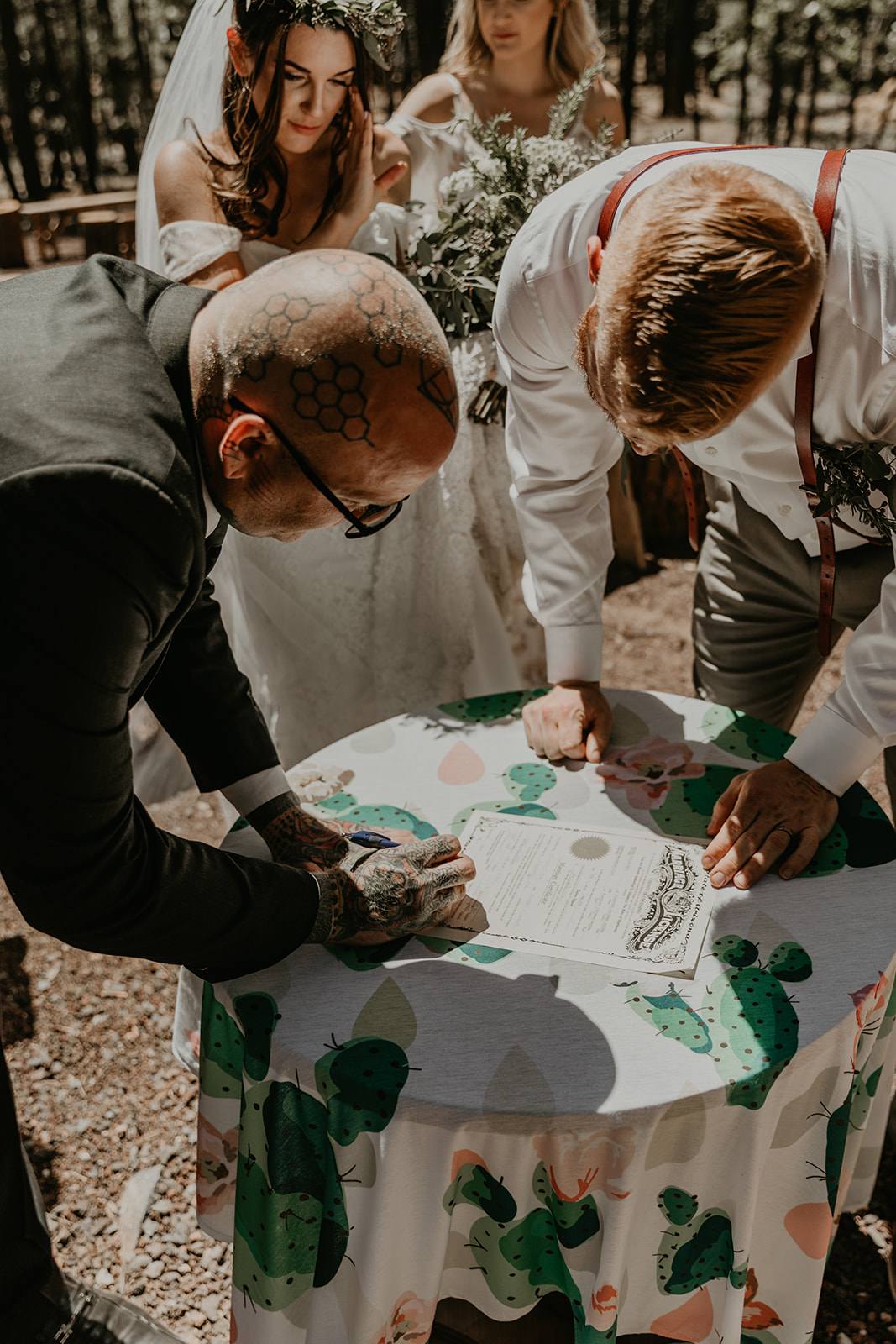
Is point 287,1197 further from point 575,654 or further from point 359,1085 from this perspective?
point 575,654

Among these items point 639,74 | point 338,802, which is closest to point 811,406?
point 338,802

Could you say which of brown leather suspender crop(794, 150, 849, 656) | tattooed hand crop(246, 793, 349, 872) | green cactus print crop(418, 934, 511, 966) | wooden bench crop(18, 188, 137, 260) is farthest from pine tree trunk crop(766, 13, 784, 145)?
green cactus print crop(418, 934, 511, 966)

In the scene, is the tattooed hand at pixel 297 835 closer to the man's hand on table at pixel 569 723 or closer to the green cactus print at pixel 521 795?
the green cactus print at pixel 521 795

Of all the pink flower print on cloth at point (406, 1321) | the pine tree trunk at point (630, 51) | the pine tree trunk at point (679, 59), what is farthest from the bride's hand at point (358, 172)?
the pine tree trunk at point (679, 59)

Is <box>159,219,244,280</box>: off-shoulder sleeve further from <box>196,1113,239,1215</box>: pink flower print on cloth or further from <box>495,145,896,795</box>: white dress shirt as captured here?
<box>196,1113,239,1215</box>: pink flower print on cloth

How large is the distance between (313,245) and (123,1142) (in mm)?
2063

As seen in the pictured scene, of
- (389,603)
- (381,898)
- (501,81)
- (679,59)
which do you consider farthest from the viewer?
(679,59)

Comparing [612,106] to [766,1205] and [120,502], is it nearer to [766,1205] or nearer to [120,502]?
[120,502]

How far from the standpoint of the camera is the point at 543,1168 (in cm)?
119

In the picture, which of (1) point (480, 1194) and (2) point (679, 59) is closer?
(1) point (480, 1194)

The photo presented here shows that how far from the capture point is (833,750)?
61.7 inches

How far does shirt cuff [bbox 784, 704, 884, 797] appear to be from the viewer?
61.0 inches

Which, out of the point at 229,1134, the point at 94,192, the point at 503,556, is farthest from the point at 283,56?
the point at 94,192

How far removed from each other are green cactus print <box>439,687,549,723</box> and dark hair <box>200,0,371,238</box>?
3.93 feet
